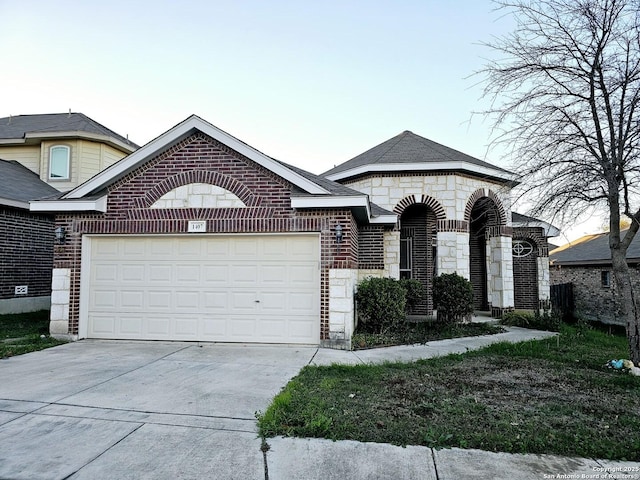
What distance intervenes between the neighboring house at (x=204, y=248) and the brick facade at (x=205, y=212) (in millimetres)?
22

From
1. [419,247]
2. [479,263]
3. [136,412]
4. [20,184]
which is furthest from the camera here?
[479,263]

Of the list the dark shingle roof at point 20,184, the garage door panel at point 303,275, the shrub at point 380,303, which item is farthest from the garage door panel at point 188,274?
the dark shingle roof at point 20,184

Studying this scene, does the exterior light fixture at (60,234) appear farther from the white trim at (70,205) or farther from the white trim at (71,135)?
the white trim at (71,135)

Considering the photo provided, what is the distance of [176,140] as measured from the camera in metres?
8.48

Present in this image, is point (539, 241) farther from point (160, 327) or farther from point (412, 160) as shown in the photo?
point (160, 327)

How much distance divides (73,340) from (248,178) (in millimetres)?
5217

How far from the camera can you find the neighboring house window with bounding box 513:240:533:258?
14927mm

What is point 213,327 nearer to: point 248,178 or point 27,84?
point 248,178

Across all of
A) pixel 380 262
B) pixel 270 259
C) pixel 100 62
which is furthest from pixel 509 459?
pixel 100 62

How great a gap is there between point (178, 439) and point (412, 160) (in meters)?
10.7

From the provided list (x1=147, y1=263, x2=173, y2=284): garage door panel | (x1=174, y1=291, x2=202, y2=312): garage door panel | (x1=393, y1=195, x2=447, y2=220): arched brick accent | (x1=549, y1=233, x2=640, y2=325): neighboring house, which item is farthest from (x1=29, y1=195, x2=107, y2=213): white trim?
(x1=549, y1=233, x2=640, y2=325): neighboring house

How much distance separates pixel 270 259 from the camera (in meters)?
8.33

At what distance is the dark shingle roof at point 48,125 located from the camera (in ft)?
54.5

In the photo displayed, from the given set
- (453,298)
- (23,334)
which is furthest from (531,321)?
(23,334)
